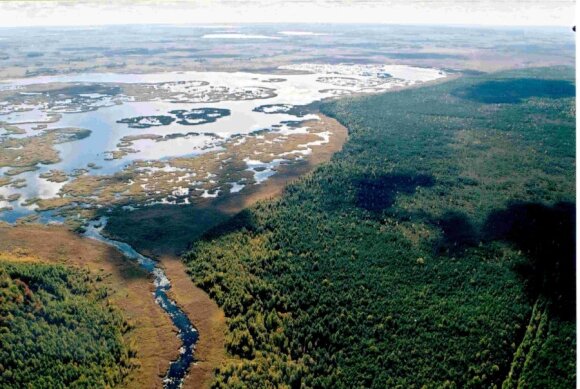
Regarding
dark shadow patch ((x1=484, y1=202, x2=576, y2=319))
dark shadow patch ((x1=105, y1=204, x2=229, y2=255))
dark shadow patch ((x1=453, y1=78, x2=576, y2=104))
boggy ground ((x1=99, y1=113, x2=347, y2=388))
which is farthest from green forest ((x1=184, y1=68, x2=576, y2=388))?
dark shadow patch ((x1=453, y1=78, x2=576, y2=104))

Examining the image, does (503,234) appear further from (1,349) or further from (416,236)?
(1,349)

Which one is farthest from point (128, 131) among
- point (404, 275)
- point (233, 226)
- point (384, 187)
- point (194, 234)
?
point (404, 275)

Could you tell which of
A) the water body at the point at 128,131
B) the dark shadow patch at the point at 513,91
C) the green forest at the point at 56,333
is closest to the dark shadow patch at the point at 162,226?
the green forest at the point at 56,333

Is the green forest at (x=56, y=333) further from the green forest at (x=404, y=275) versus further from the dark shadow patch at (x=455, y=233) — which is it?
the dark shadow patch at (x=455, y=233)

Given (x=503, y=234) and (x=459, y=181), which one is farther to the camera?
(x=459, y=181)

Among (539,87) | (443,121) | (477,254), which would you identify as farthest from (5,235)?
(539,87)

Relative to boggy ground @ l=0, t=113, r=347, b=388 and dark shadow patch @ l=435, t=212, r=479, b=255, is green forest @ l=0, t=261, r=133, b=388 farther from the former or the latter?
dark shadow patch @ l=435, t=212, r=479, b=255
